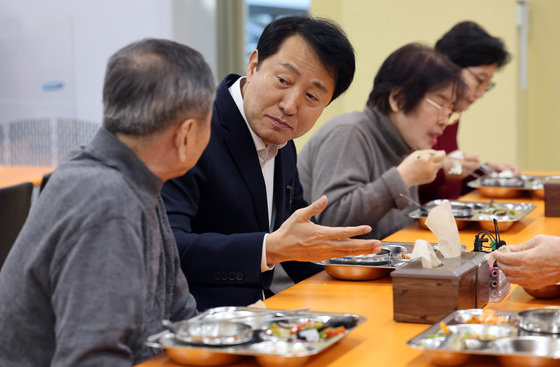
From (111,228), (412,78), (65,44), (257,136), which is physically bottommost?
(111,228)

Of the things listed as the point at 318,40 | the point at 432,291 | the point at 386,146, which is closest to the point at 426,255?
the point at 432,291

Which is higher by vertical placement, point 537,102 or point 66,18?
point 66,18

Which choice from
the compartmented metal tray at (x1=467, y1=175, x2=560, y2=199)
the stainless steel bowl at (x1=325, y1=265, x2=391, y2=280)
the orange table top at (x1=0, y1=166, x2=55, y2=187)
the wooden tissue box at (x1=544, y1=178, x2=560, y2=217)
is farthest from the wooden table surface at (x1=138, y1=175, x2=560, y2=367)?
the orange table top at (x1=0, y1=166, x2=55, y2=187)

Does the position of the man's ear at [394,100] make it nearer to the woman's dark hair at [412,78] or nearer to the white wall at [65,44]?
the woman's dark hair at [412,78]

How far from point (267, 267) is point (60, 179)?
677 millimetres

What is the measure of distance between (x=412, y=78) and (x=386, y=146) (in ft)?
0.91

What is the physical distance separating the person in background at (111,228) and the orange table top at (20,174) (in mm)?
2470

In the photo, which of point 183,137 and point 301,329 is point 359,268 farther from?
point 183,137

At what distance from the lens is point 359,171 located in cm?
270

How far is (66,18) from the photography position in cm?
462

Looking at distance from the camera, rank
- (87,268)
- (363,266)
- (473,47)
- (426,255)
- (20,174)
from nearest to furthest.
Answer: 1. (87,268)
2. (426,255)
3. (363,266)
4. (473,47)
5. (20,174)

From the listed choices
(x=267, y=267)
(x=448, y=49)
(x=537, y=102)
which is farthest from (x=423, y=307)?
(x=537, y=102)

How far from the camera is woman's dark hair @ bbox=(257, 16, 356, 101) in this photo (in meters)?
2.02

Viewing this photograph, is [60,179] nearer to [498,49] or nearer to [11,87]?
[498,49]
